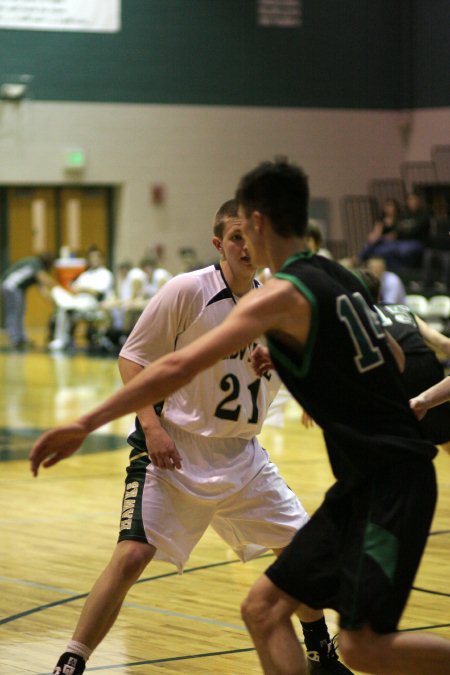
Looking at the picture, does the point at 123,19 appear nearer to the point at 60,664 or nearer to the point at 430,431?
the point at 430,431

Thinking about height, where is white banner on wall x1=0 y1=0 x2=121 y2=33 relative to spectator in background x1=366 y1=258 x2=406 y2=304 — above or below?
above

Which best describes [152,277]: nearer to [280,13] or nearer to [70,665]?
[280,13]

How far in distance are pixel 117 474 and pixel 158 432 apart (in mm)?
4689

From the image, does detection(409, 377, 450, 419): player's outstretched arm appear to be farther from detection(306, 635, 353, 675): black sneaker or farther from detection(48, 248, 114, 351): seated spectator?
detection(48, 248, 114, 351): seated spectator

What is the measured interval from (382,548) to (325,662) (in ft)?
4.10

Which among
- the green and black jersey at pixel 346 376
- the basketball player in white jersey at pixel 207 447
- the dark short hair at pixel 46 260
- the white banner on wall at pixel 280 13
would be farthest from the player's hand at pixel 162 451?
the white banner on wall at pixel 280 13

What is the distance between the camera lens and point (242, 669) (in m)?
4.25

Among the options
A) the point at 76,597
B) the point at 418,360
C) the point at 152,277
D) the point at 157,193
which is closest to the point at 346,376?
the point at 76,597

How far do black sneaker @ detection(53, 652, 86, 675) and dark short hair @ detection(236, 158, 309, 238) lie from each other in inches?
59.8

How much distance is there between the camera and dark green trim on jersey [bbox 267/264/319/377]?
9.82ft

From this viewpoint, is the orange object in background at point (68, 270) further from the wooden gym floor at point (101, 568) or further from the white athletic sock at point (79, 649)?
the white athletic sock at point (79, 649)

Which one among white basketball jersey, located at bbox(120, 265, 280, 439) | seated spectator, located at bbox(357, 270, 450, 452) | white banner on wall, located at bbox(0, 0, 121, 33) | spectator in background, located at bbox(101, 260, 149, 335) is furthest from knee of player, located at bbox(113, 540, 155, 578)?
white banner on wall, located at bbox(0, 0, 121, 33)

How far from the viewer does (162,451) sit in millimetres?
4012

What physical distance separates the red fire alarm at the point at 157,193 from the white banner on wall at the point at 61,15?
2.97 metres
